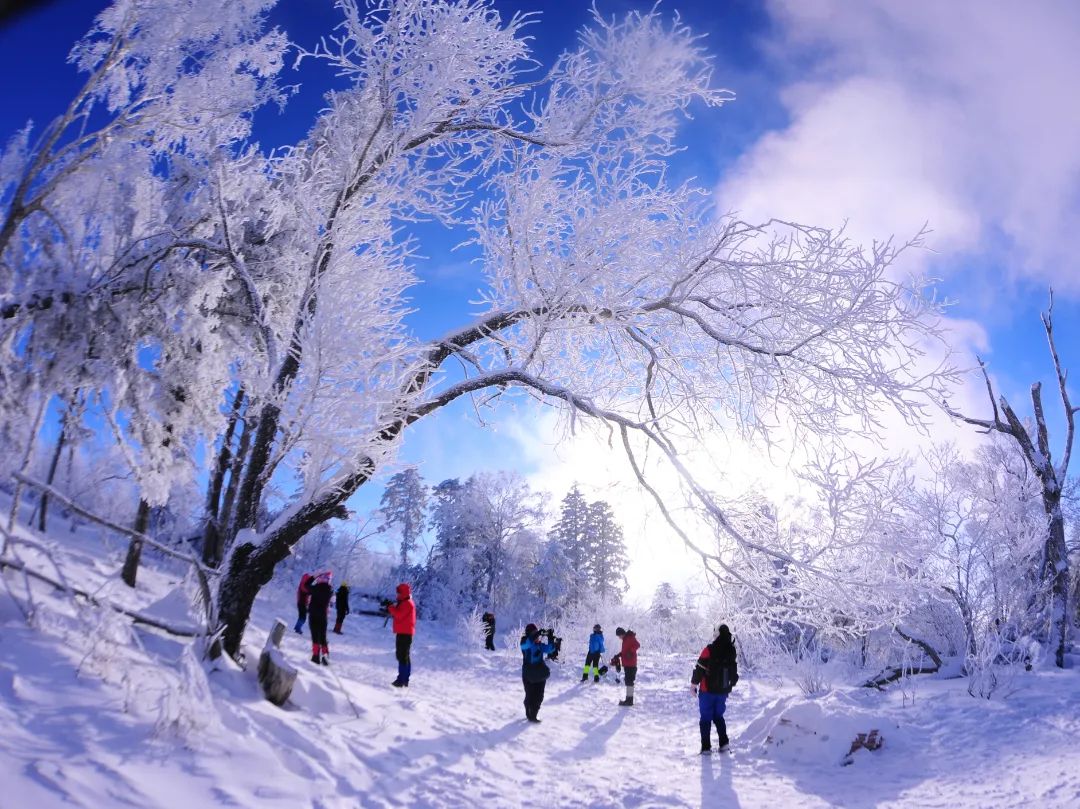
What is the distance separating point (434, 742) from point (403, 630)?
3.26 meters

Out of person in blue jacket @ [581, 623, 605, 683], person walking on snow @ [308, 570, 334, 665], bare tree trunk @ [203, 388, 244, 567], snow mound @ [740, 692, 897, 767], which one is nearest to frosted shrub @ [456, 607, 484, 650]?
person in blue jacket @ [581, 623, 605, 683]

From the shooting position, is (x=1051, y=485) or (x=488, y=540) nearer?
(x=1051, y=485)

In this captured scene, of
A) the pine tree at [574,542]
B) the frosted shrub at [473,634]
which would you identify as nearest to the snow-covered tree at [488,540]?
the pine tree at [574,542]

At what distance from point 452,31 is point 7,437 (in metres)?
6.44

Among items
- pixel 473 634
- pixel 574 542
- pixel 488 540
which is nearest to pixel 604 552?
pixel 574 542

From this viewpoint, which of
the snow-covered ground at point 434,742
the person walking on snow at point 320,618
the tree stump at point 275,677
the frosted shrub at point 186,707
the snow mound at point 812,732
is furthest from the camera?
the person walking on snow at point 320,618

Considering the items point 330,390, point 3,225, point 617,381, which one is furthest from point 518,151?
point 3,225

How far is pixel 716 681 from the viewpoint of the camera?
24.1 feet

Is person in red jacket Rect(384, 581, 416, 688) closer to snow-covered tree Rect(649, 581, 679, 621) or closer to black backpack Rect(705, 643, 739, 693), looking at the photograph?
black backpack Rect(705, 643, 739, 693)

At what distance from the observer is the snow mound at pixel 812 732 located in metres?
7.09

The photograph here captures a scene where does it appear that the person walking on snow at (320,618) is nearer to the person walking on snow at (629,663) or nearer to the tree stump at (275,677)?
the tree stump at (275,677)

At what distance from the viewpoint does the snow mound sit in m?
7.09

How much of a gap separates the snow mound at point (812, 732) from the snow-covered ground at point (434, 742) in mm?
24

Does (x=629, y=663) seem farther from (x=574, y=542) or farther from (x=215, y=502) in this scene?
(x=574, y=542)
